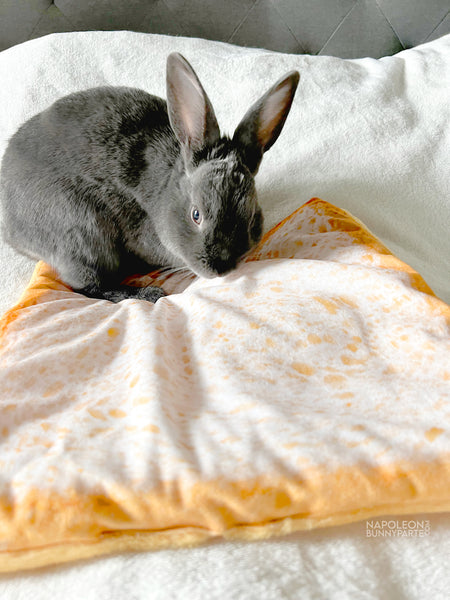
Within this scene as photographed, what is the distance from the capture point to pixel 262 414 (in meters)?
0.65

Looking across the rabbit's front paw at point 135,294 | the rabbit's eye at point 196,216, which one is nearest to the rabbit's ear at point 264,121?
the rabbit's eye at point 196,216

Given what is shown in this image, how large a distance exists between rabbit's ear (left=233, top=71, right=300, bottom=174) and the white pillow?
243mm

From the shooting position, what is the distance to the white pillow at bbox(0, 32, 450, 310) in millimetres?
1259

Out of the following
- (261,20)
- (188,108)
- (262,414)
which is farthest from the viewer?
(261,20)

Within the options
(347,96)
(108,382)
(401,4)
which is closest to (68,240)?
(108,382)

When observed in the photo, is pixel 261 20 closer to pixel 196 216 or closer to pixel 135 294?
pixel 196 216

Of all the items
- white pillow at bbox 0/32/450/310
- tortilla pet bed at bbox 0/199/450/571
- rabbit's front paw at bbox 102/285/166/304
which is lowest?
rabbit's front paw at bbox 102/285/166/304

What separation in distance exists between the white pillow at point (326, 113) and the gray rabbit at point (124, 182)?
7.5 inches

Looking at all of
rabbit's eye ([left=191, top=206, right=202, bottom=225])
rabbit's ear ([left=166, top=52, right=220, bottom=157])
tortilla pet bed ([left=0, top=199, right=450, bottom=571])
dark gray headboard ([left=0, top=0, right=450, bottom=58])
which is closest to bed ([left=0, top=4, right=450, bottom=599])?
tortilla pet bed ([left=0, top=199, right=450, bottom=571])

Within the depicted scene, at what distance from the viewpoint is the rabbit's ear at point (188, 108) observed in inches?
37.1

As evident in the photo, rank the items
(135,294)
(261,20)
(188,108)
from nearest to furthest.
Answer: (188,108) → (135,294) → (261,20)

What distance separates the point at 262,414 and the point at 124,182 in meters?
0.69

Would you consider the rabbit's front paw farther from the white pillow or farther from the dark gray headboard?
the dark gray headboard

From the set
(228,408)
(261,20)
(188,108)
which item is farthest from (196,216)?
(261,20)
